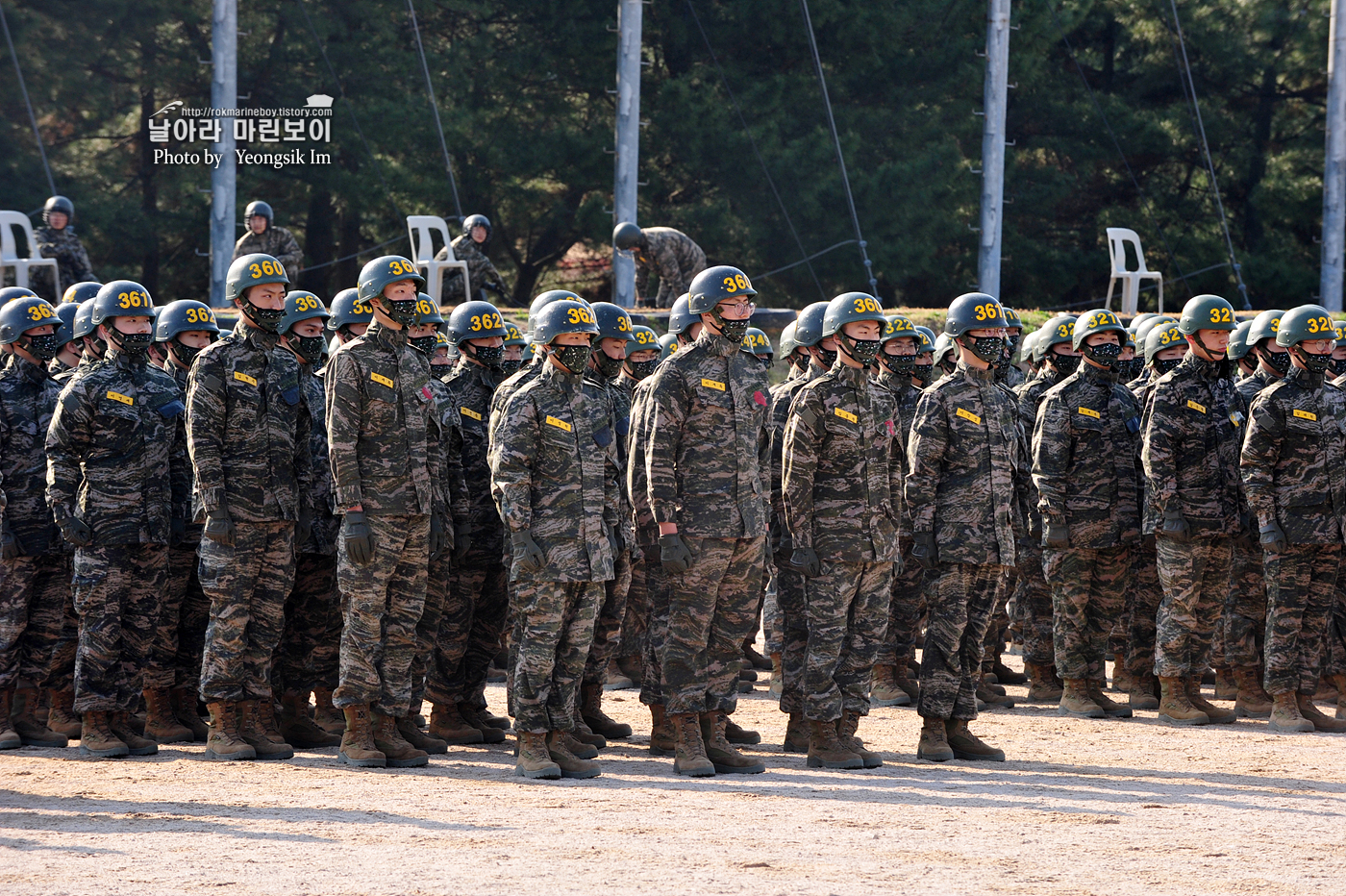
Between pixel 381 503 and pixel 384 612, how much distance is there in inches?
22.5

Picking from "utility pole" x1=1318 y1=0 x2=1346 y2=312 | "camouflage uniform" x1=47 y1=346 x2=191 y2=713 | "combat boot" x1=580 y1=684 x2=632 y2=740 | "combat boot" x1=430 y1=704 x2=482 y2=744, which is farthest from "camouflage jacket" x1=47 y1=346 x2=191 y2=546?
"utility pole" x1=1318 y1=0 x2=1346 y2=312

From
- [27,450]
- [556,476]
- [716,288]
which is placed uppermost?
[716,288]

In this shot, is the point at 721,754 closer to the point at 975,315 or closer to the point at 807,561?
the point at 807,561

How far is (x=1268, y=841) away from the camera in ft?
22.7

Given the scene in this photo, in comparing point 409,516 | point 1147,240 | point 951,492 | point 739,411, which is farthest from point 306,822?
point 1147,240

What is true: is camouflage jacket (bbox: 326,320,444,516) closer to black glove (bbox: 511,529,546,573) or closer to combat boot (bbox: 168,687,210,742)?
black glove (bbox: 511,529,546,573)

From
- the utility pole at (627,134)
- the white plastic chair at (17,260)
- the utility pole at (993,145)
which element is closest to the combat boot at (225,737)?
the white plastic chair at (17,260)

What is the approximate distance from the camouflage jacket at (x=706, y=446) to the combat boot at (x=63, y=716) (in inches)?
146

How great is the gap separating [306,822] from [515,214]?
67.2 feet

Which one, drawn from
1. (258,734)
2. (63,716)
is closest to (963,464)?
(258,734)

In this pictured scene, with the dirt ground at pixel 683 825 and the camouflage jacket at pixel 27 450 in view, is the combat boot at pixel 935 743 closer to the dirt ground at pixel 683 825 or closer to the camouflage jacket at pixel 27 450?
the dirt ground at pixel 683 825

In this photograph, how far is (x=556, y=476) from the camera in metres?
8.13

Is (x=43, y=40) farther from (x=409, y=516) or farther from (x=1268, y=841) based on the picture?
(x=1268, y=841)

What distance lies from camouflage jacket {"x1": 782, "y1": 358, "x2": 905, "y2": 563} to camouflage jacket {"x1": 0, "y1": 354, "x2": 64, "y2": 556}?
4.24m
